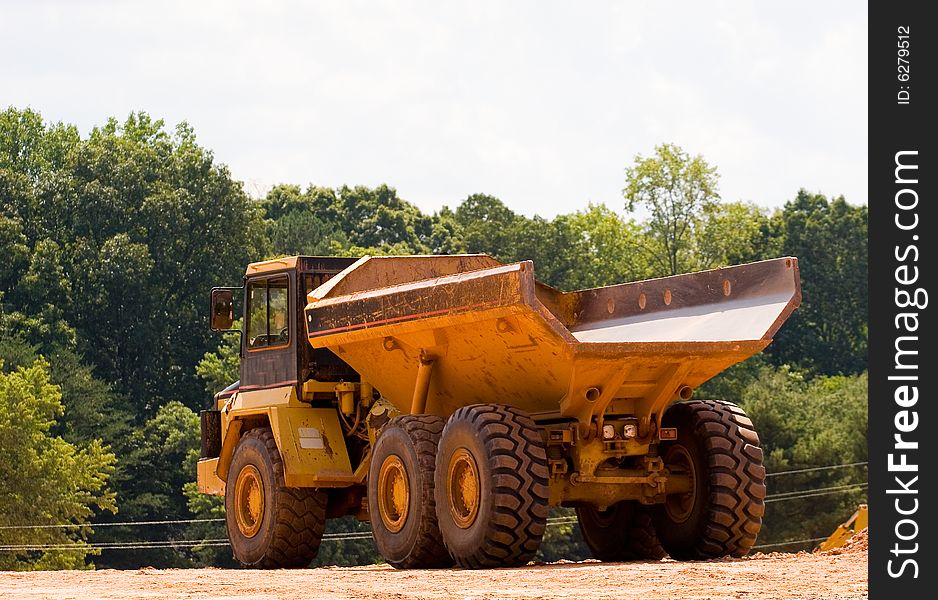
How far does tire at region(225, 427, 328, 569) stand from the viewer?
19.0 m

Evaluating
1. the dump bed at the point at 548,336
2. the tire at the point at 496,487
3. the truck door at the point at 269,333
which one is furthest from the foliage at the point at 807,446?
the tire at the point at 496,487

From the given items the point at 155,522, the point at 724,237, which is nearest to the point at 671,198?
the point at 724,237

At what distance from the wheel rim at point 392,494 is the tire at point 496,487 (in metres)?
1.01

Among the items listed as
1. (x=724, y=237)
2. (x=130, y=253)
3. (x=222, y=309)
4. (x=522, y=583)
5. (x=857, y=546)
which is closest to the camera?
(x=522, y=583)

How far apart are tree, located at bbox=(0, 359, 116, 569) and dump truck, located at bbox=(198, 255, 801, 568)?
4267 centimetres

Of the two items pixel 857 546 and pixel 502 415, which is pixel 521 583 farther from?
pixel 857 546

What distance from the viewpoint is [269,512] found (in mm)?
19125

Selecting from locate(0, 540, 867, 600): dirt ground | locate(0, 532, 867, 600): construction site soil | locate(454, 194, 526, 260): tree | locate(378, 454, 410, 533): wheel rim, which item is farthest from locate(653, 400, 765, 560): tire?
locate(454, 194, 526, 260): tree

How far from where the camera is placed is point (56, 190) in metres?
83.6

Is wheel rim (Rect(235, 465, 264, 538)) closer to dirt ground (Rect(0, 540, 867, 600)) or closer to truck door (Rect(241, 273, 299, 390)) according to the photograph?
truck door (Rect(241, 273, 299, 390))

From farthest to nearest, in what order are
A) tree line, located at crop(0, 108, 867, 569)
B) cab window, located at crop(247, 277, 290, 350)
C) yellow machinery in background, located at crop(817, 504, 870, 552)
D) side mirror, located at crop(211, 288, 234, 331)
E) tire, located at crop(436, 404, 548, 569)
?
tree line, located at crop(0, 108, 867, 569), yellow machinery in background, located at crop(817, 504, 870, 552), side mirror, located at crop(211, 288, 234, 331), cab window, located at crop(247, 277, 290, 350), tire, located at crop(436, 404, 548, 569)

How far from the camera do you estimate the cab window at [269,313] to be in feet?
65.0

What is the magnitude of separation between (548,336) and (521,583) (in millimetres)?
2581
